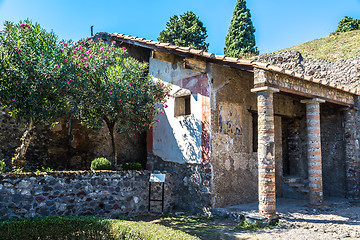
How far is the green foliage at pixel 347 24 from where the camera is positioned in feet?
101

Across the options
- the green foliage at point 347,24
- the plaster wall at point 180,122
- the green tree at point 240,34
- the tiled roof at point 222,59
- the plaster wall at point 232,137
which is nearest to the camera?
the tiled roof at point 222,59

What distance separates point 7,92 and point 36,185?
2.22 m

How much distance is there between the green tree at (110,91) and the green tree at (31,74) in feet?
1.65

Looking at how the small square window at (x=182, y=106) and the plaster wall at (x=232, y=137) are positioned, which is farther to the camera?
the small square window at (x=182, y=106)

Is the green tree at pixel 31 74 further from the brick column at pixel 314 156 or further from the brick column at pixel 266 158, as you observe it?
the brick column at pixel 314 156

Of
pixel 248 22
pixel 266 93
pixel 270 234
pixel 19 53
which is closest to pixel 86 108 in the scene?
pixel 19 53

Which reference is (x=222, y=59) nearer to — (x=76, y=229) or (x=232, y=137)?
(x=232, y=137)

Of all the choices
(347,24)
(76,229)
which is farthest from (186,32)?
(76,229)

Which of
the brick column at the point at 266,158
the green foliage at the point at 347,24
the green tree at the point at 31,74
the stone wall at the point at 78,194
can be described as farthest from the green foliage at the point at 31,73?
the green foliage at the point at 347,24

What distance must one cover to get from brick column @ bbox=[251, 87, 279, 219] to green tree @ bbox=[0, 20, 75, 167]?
16.0 ft

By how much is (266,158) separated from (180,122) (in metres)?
3.17

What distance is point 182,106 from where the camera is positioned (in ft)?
32.9

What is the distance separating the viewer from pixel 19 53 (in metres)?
6.97

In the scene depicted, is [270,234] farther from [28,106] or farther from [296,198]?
[28,106]
